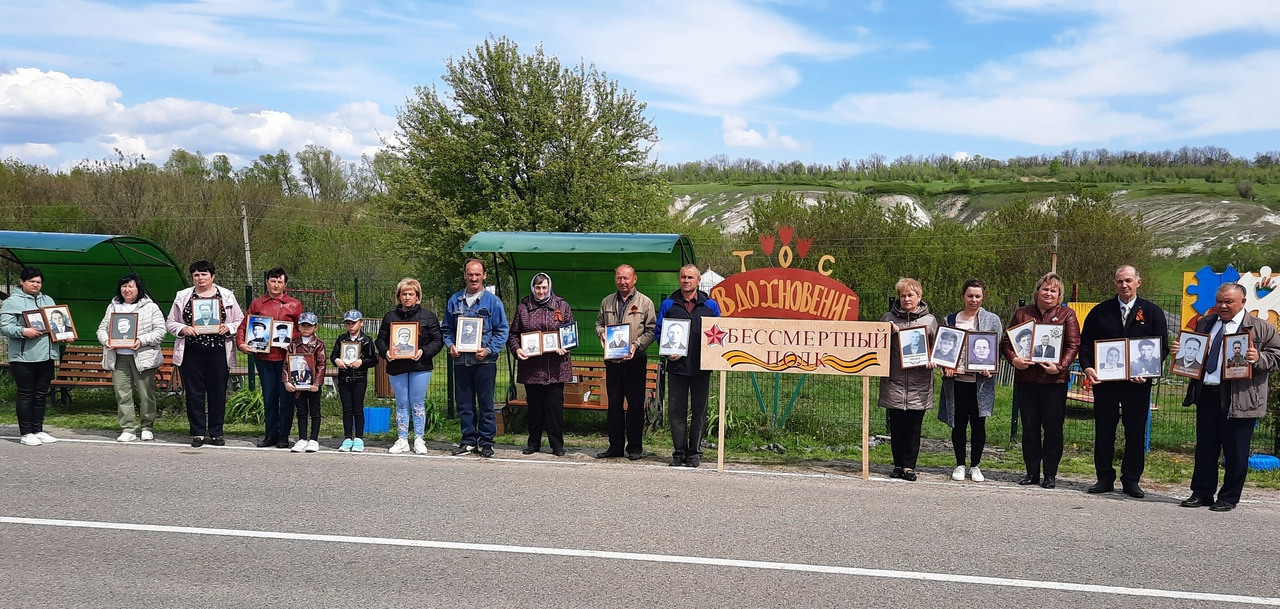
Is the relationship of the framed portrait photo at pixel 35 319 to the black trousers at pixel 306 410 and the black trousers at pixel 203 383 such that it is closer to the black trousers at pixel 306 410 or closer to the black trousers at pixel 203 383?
the black trousers at pixel 203 383

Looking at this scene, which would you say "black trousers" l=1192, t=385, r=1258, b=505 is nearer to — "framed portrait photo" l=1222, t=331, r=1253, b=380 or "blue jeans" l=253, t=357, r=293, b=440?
"framed portrait photo" l=1222, t=331, r=1253, b=380

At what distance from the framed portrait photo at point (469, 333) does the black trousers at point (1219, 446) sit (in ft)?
21.9

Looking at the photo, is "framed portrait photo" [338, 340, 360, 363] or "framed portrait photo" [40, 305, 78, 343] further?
"framed portrait photo" [40, 305, 78, 343]

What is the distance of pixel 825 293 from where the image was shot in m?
10.5

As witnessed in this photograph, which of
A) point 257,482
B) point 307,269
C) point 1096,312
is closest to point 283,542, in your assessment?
point 257,482

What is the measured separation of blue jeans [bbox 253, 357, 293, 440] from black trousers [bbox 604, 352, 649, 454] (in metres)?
3.46

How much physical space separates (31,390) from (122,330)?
43.7 inches

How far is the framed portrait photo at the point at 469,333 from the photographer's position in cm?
952

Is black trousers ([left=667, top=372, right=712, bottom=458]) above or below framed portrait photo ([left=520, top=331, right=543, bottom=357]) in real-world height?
below

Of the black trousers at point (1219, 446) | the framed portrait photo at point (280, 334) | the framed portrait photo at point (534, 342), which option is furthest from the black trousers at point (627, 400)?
the black trousers at point (1219, 446)

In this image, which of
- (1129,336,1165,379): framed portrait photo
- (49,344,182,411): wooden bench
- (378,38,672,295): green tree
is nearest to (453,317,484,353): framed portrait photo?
(49,344,182,411): wooden bench

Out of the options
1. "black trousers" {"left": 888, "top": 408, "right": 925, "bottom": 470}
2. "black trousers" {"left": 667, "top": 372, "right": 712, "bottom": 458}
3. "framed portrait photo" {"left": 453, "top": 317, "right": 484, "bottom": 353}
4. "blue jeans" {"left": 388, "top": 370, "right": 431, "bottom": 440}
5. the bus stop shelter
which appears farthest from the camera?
the bus stop shelter

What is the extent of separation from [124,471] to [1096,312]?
8.98 meters

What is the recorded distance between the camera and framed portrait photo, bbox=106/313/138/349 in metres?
9.98
